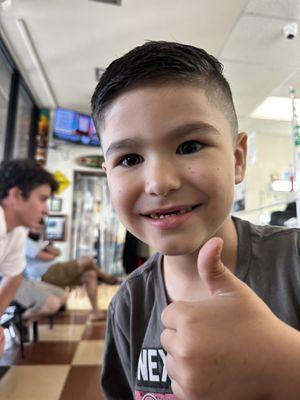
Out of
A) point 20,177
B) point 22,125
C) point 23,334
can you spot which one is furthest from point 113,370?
point 22,125

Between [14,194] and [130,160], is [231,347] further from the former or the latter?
[14,194]

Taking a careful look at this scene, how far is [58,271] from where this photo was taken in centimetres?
236

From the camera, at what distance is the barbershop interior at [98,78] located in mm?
1193

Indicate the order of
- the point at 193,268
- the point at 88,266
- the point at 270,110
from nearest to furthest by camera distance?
the point at 193,268, the point at 270,110, the point at 88,266

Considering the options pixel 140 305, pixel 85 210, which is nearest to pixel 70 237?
pixel 85 210

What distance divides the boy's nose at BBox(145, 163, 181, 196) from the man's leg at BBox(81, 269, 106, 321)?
205 cm

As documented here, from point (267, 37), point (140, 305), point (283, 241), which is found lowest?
point (140, 305)

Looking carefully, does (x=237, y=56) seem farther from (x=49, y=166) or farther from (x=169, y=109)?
(x=49, y=166)

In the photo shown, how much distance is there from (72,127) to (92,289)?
75.8 inches

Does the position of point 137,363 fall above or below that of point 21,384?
above

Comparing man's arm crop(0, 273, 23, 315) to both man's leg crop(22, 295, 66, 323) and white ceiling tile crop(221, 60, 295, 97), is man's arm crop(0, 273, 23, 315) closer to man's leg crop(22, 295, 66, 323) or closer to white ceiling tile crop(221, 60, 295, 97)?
man's leg crop(22, 295, 66, 323)

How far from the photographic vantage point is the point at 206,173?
43 cm

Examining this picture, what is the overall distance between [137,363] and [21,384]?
811mm

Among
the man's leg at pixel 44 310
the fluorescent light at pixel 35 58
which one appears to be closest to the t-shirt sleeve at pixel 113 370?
the man's leg at pixel 44 310
